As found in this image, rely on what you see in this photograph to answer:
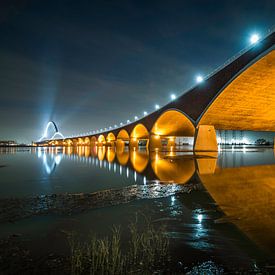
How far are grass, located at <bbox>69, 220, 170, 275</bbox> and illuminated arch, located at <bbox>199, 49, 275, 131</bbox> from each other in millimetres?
28149

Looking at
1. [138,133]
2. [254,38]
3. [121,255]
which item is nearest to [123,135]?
[138,133]

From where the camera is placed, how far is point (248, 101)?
41.6m

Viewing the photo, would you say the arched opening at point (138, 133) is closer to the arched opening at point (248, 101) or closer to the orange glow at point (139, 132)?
the orange glow at point (139, 132)

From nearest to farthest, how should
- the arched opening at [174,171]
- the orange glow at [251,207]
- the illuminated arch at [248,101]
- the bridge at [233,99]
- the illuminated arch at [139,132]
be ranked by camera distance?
1. the orange glow at [251,207]
2. the arched opening at [174,171]
3. the bridge at [233,99]
4. the illuminated arch at [248,101]
5. the illuminated arch at [139,132]

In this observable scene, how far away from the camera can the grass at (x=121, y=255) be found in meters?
4.16

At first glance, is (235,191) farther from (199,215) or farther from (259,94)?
(259,94)

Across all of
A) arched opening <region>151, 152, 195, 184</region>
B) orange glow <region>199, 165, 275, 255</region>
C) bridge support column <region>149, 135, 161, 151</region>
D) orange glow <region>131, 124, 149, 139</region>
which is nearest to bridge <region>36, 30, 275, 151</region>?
bridge support column <region>149, 135, 161, 151</region>

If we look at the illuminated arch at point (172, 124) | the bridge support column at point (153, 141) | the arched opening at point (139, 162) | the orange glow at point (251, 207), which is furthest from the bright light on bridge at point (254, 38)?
the bridge support column at point (153, 141)

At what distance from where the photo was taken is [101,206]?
27.9 ft

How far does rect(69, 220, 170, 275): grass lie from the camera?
13.7ft

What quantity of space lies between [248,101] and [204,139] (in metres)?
11.2

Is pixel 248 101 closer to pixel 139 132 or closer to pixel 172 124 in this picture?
pixel 172 124

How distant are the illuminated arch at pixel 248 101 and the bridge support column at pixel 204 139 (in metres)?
1.24

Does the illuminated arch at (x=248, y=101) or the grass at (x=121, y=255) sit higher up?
the illuminated arch at (x=248, y=101)
